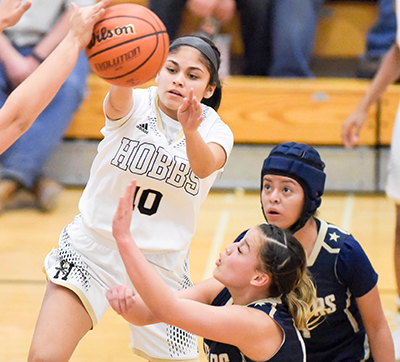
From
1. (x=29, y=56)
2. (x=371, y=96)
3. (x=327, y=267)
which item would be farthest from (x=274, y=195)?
(x=29, y=56)

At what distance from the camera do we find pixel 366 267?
104 inches

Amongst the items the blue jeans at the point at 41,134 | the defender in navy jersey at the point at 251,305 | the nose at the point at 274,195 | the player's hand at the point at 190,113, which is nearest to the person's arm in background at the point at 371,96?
the nose at the point at 274,195

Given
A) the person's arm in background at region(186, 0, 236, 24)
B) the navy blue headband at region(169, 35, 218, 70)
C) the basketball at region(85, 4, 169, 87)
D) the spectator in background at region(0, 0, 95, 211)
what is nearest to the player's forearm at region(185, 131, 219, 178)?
the basketball at region(85, 4, 169, 87)

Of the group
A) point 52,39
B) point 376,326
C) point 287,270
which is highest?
point 287,270

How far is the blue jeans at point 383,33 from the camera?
21.1 ft

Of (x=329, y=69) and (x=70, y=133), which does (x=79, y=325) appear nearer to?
(x=70, y=133)

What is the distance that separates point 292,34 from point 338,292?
434 centimetres

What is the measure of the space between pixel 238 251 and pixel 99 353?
1453 millimetres

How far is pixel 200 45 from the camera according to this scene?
2.78m

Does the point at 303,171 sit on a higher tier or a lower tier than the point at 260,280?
higher

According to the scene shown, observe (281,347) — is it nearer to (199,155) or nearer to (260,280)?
(260,280)

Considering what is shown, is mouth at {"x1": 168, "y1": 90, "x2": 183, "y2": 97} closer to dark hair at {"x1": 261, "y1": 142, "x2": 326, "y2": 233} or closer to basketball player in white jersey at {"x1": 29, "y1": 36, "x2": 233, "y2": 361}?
basketball player in white jersey at {"x1": 29, "y1": 36, "x2": 233, "y2": 361}

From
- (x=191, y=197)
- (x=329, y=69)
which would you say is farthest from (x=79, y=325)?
(x=329, y=69)

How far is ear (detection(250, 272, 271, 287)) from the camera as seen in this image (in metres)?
2.31
